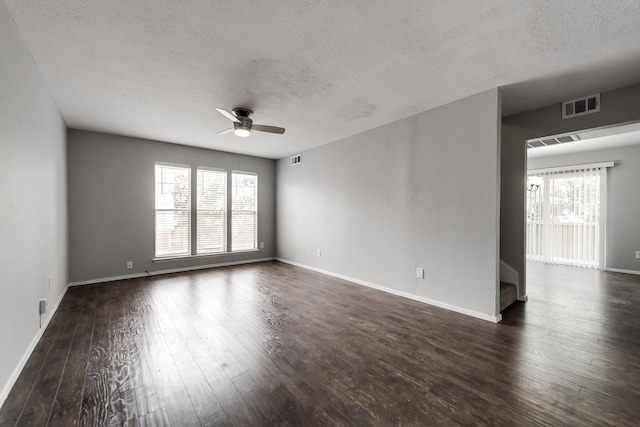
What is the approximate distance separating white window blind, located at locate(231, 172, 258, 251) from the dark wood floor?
2696 mm

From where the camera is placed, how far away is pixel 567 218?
6.38m

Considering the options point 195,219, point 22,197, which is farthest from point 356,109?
point 195,219

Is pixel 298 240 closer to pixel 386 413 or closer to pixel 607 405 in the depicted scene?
pixel 386 413

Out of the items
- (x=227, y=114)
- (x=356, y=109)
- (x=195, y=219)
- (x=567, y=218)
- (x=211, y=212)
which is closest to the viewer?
(x=227, y=114)

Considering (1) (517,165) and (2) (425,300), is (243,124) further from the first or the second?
(1) (517,165)

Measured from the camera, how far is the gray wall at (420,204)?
3.11 metres

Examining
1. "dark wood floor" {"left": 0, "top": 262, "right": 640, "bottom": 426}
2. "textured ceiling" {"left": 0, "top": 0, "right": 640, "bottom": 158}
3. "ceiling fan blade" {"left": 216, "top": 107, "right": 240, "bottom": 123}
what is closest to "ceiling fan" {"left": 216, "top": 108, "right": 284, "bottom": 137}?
"ceiling fan blade" {"left": 216, "top": 107, "right": 240, "bottom": 123}

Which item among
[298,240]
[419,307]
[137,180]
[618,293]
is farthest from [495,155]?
[137,180]

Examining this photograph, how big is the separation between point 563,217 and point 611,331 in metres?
4.84

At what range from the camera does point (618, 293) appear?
4.08 metres

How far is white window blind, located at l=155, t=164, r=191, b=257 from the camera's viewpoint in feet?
17.5

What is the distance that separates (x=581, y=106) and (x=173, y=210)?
679 cm

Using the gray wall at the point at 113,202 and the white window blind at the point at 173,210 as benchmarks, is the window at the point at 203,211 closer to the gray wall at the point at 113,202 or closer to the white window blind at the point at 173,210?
the white window blind at the point at 173,210

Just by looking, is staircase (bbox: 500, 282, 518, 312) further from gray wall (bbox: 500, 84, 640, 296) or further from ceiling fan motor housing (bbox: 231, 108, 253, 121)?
ceiling fan motor housing (bbox: 231, 108, 253, 121)
